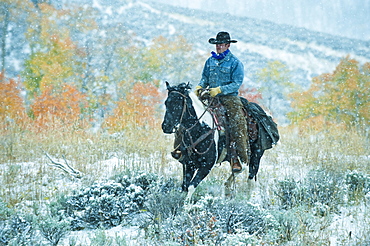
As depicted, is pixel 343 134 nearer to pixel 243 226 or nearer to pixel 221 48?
pixel 221 48

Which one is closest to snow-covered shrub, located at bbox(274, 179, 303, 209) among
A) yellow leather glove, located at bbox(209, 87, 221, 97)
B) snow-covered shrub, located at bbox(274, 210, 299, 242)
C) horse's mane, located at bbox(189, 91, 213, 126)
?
snow-covered shrub, located at bbox(274, 210, 299, 242)

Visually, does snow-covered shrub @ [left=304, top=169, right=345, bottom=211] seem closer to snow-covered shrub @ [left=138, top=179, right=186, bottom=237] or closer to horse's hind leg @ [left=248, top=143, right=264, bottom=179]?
horse's hind leg @ [left=248, top=143, right=264, bottom=179]

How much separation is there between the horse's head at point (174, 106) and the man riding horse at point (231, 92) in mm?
724

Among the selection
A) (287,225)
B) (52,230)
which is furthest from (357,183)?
(52,230)

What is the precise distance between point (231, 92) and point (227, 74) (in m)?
0.33

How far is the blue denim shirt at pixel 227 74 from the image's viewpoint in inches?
197

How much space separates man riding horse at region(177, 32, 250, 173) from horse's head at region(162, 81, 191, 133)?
0.72 m

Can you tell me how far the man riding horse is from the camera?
16.6 feet

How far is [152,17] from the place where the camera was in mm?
69312

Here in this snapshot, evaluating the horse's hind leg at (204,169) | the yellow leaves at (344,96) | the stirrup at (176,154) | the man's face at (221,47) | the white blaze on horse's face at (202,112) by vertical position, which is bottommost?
A: the horse's hind leg at (204,169)

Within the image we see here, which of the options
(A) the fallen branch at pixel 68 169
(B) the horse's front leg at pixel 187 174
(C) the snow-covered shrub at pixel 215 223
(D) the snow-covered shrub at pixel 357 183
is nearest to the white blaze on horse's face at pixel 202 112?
(B) the horse's front leg at pixel 187 174

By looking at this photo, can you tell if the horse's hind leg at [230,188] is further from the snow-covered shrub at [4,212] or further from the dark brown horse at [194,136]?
the snow-covered shrub at [4,212]

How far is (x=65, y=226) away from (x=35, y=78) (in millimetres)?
24312

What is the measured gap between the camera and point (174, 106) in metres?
4.34
